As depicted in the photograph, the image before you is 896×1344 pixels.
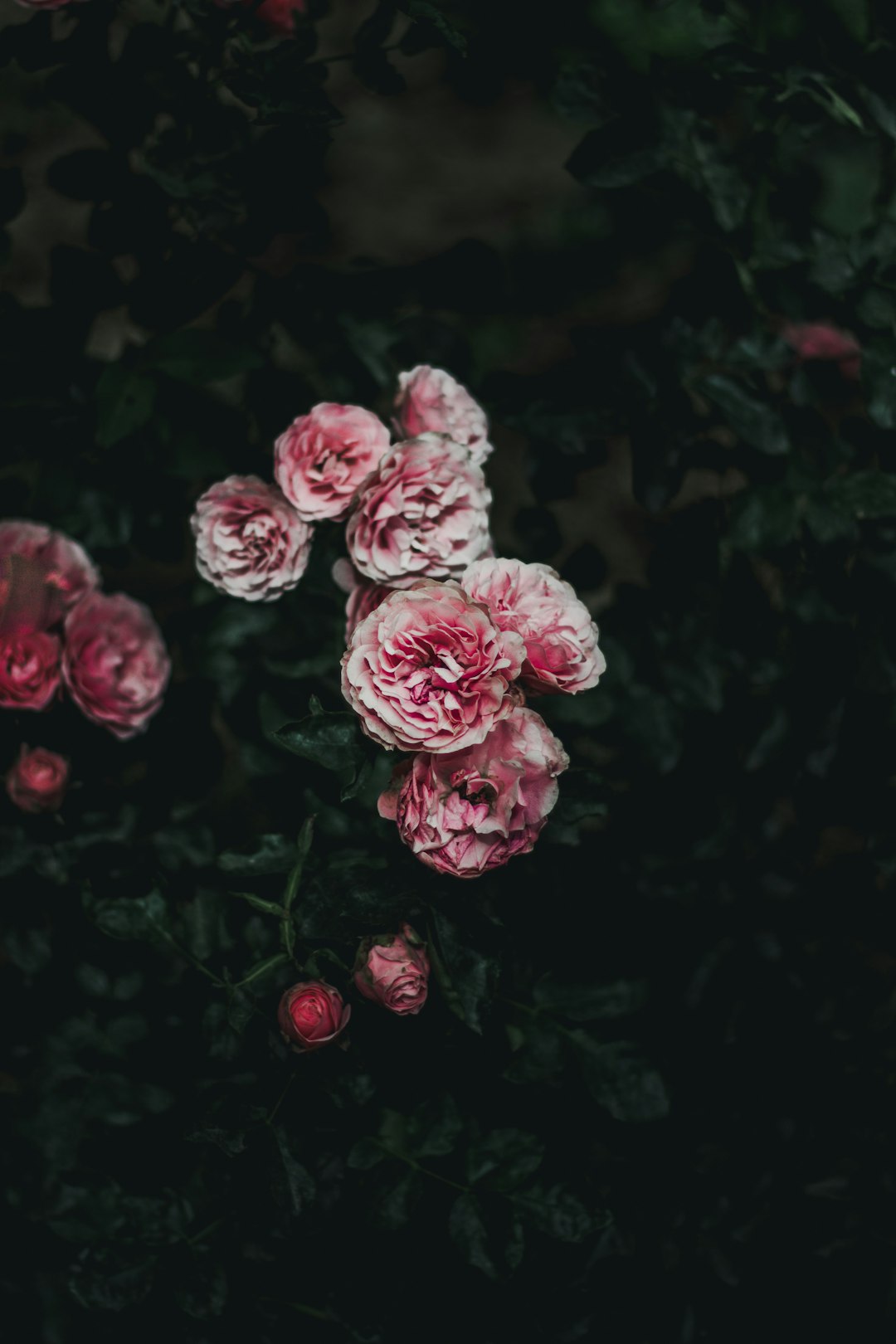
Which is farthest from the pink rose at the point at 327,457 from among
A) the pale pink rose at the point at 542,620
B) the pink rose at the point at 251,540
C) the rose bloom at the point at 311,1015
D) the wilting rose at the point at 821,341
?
the wilting rose at the point at 821,341

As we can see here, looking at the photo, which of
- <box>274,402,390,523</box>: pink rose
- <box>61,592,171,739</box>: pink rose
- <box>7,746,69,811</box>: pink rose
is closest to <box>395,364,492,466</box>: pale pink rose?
<box>274,402,390,523</box>: pink rose

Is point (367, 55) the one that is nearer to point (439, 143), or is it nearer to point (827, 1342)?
point (439, 143)

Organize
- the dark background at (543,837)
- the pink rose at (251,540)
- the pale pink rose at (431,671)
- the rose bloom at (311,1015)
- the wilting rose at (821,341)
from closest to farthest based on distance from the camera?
the pale pink rose at (431,671), the rose bloom at (311,1015), the pink rose at (251,540), the dark background at (543,837), the wilting rose at (821,341)

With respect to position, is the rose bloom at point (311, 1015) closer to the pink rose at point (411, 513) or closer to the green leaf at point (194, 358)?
the pink rose at point (411, 513)

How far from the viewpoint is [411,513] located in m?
0.91

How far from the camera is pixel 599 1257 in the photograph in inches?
49.1

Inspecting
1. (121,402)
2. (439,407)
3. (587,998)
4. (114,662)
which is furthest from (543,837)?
(121,402)

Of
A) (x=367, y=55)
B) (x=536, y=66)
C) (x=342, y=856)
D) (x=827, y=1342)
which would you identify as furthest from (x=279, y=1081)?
(x=536, y=66)

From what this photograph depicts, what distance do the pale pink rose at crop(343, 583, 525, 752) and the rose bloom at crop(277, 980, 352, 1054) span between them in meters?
0.24

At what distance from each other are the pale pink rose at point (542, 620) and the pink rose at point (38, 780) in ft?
1.87

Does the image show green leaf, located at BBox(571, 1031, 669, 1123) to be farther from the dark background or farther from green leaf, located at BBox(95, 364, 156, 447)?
green leaf, located at BBox(95, 364, 156, 447)

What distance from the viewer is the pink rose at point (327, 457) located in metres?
0.97

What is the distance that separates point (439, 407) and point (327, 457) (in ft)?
0.39

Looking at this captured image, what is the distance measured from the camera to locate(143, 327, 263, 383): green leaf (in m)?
1.21
